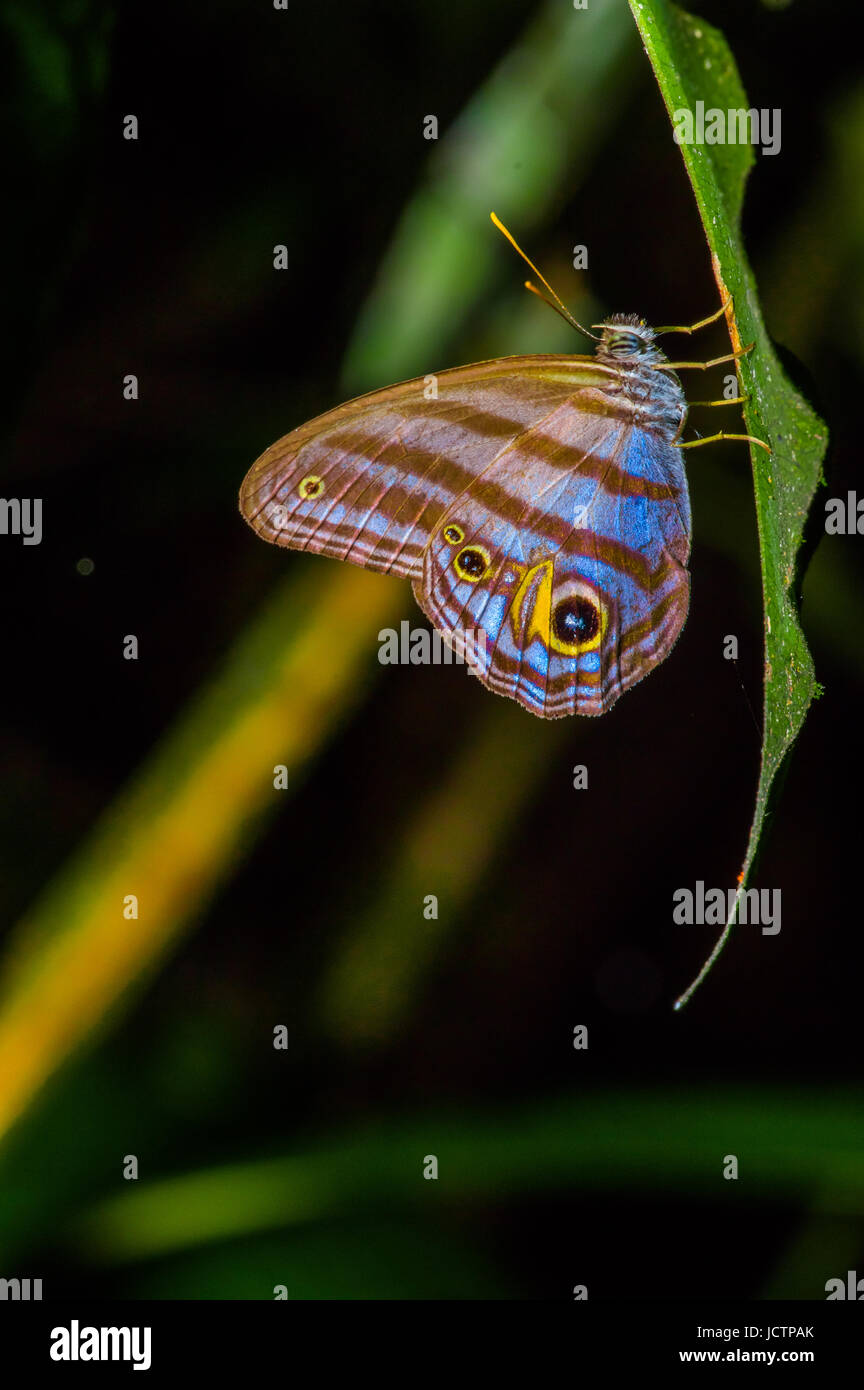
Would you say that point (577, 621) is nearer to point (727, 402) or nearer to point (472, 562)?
point (472, 562)

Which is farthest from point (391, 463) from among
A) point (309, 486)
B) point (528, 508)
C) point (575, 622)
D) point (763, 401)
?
point (763, 401)

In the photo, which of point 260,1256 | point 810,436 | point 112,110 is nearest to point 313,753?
point 260,1256

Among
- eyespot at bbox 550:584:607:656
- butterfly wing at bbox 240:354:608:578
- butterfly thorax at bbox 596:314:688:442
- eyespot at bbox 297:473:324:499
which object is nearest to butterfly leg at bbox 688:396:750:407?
butterfly thorax at bbox 596:314:688:442

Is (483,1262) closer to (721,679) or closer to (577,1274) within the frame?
(577,1274)

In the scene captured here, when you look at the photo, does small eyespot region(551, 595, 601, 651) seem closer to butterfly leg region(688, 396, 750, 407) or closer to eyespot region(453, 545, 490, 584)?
eyespot region(453, 545, 490, 584)

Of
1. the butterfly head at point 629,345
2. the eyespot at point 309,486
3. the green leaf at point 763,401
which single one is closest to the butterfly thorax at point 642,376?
the butterfly head at point 629,345
